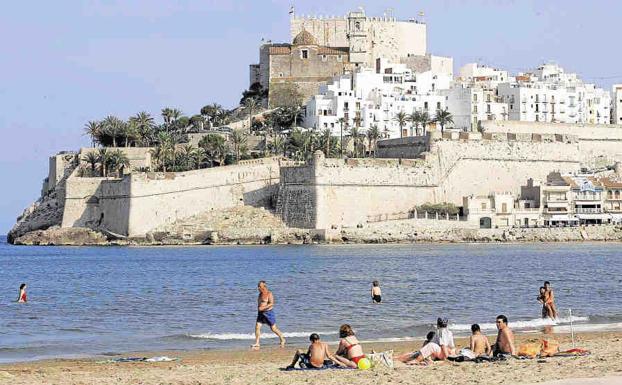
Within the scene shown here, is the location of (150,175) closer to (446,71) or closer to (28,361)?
(446,71)

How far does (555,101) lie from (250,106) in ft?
55.1

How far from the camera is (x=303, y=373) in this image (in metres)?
15.1

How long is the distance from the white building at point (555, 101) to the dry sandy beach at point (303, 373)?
52446mm

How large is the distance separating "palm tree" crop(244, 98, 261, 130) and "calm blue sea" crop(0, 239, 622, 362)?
15.7 m

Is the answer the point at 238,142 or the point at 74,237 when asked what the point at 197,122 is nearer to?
the point at 238,142

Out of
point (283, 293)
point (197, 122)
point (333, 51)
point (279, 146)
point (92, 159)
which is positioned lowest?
point (283, 293)

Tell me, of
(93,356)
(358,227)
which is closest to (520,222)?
(358,227)

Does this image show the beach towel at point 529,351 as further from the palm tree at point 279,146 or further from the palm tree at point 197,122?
the palm tree at point 197,122

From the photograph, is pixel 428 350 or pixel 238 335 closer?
pixel 428 350

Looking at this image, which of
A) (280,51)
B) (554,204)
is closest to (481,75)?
(280,51)

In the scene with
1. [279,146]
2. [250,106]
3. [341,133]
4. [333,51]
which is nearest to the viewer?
[279,146]

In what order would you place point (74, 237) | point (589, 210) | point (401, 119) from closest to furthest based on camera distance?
point (74, 237) → point (589, 210) → point (401, 119)

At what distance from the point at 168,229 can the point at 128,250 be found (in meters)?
2.82

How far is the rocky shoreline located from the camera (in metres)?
55.4
